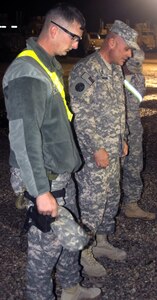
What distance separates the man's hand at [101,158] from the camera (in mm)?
3314

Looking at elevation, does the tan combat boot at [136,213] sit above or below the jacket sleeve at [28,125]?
below

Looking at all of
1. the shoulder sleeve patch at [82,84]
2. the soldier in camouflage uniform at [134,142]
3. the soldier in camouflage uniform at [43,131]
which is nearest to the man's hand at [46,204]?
the soldier in camouflage uniform at [43,131]

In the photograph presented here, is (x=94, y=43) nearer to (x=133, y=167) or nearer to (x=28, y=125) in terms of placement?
(x=133, y=167)

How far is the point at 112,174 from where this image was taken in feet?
11.5

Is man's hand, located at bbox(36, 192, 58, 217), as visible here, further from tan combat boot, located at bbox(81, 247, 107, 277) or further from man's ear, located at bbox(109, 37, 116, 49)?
man's ear, located at bbox(109, 37, 116, 49)

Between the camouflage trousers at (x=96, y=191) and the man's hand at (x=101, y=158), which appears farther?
the camouflage trousers at (x=96, y=191)

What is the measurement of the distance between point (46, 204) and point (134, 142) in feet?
7.37

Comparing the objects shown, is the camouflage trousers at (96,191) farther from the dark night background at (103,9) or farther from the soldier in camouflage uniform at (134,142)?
the dark night background at (103,9)

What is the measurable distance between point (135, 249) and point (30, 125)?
2193 mm

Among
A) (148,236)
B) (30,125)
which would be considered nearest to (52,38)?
(30,125)

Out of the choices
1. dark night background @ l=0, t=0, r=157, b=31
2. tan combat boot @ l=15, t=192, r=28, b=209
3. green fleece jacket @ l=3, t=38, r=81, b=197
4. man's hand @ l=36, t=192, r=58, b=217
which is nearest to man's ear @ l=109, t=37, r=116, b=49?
green fleece jacket @ l=3, t=38, r=81, b=197

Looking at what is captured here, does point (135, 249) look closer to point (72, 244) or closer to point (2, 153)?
point (72, 244)

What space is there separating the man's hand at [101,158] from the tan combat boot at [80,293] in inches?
38.6

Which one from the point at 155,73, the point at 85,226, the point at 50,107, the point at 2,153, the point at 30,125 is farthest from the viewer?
the point at 155,73
